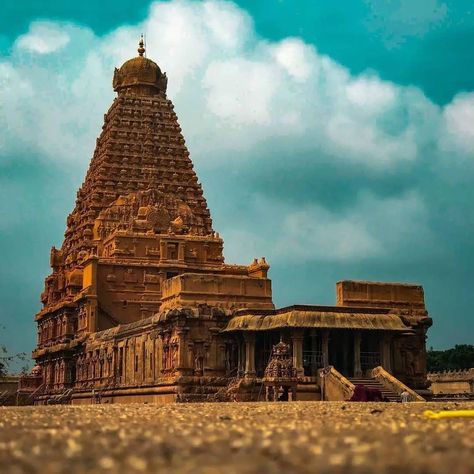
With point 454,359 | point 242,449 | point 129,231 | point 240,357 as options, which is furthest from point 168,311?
point 454,359

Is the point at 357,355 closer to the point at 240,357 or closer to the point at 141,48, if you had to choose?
the point at 240,357

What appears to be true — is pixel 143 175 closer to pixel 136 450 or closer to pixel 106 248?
Answer: pixel 106 248

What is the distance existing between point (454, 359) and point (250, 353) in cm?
8547

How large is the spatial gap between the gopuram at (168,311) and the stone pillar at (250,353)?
9 cm

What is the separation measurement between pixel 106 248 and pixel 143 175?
34.2 ft

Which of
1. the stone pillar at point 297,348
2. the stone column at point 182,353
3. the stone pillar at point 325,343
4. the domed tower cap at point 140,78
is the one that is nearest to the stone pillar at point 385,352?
the stone pillar at point 325,343

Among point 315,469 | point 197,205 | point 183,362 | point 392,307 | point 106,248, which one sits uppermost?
point 197,205

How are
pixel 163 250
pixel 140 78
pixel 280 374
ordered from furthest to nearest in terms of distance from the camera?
pixel 140 78 < pixel 163 250 < pixel 280 374

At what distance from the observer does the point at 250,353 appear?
5247 cm

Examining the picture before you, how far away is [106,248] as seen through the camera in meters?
79.1

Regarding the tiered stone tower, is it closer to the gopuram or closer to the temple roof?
the gopuram

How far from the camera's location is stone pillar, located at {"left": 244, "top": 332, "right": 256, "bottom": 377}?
Answer: 52156 mm

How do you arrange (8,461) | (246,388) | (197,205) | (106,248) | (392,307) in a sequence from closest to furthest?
(8,461) → (246,388) → (392,307) → (106,248) → (197,205)

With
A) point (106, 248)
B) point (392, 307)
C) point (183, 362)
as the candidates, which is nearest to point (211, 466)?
point (183, 362)
